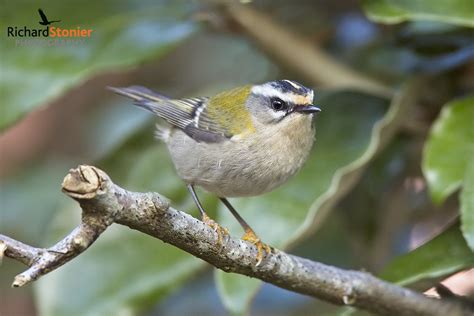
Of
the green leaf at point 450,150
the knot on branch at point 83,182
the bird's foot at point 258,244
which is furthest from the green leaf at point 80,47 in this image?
the knot on branch at point 83,182

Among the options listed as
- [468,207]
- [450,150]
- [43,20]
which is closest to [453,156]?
[450,150]

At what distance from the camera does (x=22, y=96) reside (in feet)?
8.55

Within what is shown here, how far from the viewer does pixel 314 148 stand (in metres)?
2.62

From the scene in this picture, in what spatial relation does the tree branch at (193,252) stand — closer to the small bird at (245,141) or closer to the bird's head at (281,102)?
the small bird at (245,141)

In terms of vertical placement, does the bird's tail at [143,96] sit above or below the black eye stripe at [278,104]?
below

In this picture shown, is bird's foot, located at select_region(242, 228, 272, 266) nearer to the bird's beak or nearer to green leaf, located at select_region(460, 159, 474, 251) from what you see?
the bird's beak

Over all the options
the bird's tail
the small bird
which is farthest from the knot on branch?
the bird's tail

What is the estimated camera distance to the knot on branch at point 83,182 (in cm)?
133

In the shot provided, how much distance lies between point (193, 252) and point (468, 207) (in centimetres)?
82

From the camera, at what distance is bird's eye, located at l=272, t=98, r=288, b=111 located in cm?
236

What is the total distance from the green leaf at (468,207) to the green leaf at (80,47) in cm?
114

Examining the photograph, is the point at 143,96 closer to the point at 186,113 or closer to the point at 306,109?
the point at 186,113

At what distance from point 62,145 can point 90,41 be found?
2034 mm

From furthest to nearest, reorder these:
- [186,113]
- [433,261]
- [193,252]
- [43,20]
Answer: [43,20] → [186,113] → [433,261] → [193,252]
